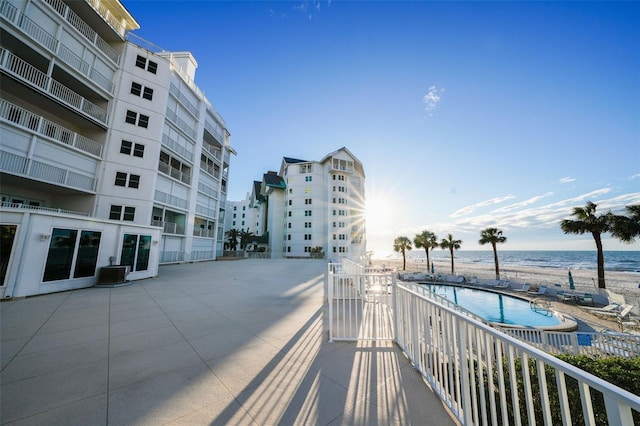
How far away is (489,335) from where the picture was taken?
6.11 feet

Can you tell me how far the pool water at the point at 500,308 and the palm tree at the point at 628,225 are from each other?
8.68m

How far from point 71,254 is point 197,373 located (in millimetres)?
9456

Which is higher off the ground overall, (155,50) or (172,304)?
(155,50)

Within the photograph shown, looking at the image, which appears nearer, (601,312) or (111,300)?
(111,300)

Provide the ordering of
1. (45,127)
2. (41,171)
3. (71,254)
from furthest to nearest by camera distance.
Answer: (45,127), (41,171), (71,254)

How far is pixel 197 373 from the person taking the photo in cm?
290

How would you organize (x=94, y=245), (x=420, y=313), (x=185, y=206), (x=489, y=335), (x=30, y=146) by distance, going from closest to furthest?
(x=489, y=335), (x=420, y=313), (x=94, y=245), (x=30, y=146), (x=185, y=206)

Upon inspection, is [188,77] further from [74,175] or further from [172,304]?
[172,304]

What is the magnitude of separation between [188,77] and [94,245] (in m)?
18.9

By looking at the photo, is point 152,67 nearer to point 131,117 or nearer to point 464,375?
point 131,117

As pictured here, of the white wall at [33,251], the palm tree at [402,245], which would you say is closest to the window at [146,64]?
the white wall at [33,251]

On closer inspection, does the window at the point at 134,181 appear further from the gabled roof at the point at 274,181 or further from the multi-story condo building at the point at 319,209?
the gabled roof at the point at 274,181

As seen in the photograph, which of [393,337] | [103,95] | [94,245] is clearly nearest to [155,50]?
[103,95]

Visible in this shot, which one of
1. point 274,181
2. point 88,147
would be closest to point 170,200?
point 88,147
